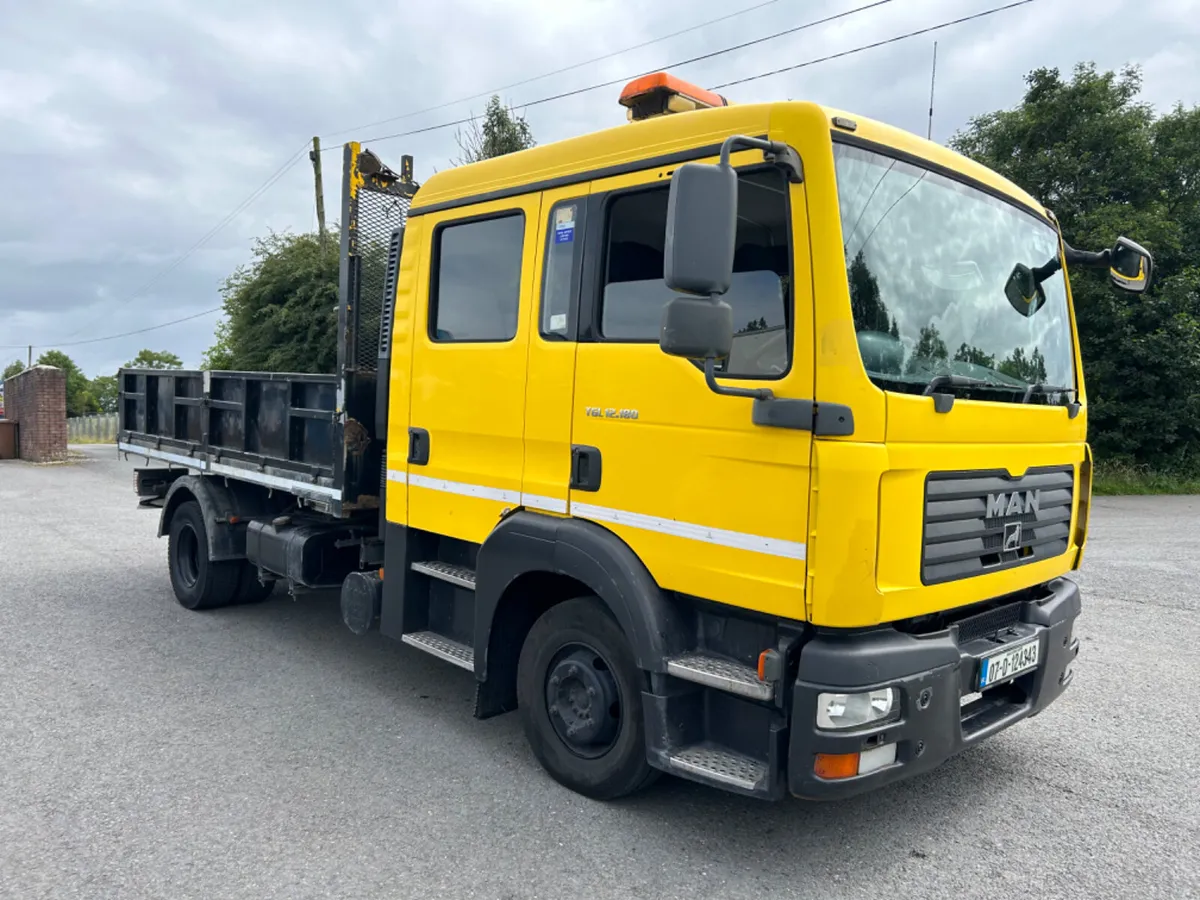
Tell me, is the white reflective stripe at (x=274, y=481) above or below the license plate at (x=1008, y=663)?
above

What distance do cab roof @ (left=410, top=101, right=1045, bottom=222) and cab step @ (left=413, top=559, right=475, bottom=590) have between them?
1789mm

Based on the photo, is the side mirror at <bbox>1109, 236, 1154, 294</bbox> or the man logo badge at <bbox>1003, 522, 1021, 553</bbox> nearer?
the man logo badge at <bbox>1003, 522, 1021, 553</bbox>

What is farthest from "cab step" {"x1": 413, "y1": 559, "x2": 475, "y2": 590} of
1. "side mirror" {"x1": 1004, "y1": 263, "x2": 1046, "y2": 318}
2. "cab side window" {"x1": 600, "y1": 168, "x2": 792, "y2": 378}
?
"side mirror" {"x1": 1004, "y1": 263, "x2": 1046, "y2": 318}

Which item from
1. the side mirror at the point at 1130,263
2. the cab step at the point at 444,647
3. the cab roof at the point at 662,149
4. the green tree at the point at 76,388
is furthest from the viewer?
the green tree at the point at 76,388

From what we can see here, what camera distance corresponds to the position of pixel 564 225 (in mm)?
3818

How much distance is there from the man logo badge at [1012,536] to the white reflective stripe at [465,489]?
1.97m

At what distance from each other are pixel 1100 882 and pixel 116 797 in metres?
3.79

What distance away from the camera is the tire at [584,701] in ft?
11.5

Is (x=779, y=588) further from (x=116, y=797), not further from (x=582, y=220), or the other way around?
(x=116, y=797)

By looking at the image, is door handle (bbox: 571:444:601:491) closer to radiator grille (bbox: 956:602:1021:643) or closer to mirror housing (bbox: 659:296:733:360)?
mirror housing (bbox: 659:296:733:360)

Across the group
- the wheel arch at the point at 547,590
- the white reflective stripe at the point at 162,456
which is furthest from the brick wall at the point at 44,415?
the wheel arch at the point at 547,590

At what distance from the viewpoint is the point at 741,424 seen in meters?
3.07

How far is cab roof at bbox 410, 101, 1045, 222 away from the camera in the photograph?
3.11 metres

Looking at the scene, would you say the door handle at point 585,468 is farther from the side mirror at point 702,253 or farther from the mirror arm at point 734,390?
the side mirror at point 702,253
